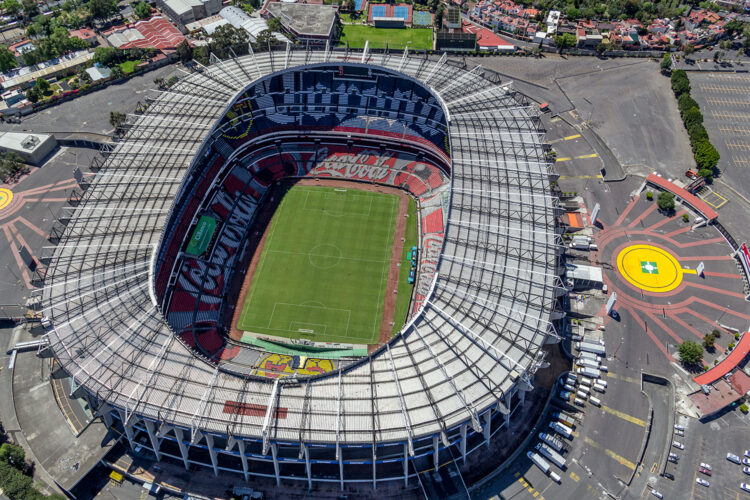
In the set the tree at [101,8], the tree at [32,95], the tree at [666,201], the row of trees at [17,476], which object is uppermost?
the tree at [101,8]

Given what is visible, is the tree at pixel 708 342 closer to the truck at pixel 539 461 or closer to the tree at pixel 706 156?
the truck at pixel 539 461

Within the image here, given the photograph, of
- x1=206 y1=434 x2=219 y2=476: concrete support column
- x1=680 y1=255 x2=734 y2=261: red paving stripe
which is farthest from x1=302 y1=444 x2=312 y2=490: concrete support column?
x1=680 y1=255 x2=734 y2=261: red paving stripe

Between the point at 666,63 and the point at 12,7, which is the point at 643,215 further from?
the point at 12,7


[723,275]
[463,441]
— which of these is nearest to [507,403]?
[463,441]

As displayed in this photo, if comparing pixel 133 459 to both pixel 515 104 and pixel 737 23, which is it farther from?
pixel 737 23

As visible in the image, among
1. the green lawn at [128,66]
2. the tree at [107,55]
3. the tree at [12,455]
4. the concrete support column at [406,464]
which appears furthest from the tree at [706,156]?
the tree at [107,55]

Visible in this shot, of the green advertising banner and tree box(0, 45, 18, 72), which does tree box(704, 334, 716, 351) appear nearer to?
the green advertising banner
